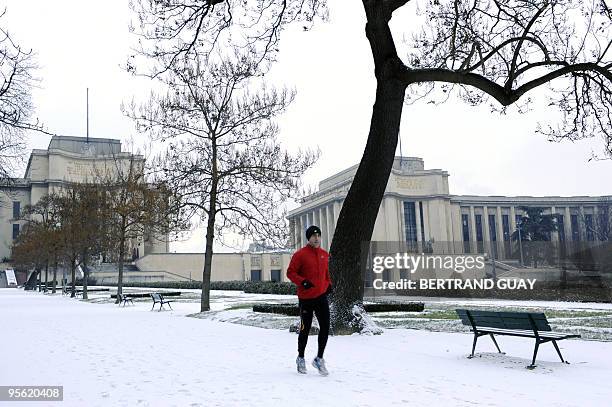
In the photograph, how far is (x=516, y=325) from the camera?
29.9 feet

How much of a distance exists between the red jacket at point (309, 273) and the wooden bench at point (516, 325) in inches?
119

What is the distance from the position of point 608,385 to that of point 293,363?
422 cm

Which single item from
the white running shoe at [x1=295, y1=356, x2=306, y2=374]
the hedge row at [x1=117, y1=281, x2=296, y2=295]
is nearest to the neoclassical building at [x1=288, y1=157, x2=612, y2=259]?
the hedge row at [x1=117, y1=281, x2=296, y2=295]

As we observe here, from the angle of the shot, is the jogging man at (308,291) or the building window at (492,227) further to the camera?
the building window at (492,227)

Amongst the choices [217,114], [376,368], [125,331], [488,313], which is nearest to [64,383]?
[376,368]

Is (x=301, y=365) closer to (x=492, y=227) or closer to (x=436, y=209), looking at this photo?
(x=436, y=209)

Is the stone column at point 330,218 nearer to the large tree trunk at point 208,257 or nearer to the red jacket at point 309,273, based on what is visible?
the large tree trunk at point 208,257

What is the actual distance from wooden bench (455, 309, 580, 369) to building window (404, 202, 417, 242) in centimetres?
9092

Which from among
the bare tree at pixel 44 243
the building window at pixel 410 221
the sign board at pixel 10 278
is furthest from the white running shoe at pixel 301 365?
the building window at pixel 410 221

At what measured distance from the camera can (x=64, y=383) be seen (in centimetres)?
766

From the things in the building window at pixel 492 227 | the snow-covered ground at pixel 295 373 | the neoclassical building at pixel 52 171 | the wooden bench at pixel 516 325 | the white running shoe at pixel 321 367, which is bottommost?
the snow-covered ground at pixel 295 373

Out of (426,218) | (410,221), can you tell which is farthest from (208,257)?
(426,218)

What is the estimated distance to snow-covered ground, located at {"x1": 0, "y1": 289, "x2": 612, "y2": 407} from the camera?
654cm

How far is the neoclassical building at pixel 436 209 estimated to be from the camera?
96.9 m
